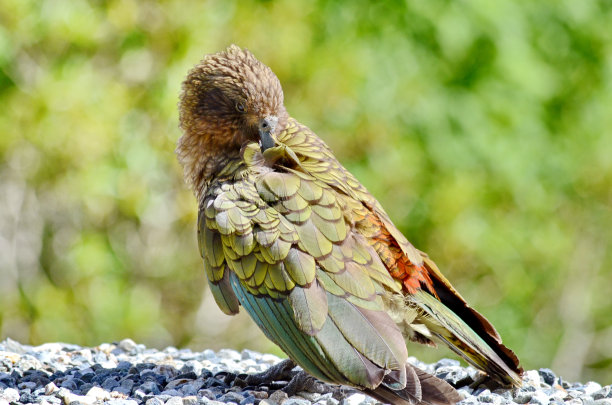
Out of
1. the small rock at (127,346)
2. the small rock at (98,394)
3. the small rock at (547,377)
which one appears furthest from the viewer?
the small rock at (127,346)

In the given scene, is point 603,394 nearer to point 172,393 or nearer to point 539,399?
point 539,399

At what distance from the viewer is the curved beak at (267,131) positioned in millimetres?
4258

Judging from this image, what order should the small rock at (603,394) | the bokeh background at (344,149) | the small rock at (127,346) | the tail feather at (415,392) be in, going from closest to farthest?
the tail feather at (415,392) < the small rock at (603,394) < the small rock at (127,346) < the bokeh background at (344,149)

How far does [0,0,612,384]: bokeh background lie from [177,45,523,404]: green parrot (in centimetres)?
220

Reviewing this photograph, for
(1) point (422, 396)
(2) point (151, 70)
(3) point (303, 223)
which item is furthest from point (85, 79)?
(1) point (422, 396)

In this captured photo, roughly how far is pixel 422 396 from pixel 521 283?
4381 mm

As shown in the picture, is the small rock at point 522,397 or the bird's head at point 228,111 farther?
the bird's head at point 228,111

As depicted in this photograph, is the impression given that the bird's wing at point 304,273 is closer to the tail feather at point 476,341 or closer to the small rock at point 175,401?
the tail feather at point 476,341

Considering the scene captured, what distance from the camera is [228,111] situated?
173 inches

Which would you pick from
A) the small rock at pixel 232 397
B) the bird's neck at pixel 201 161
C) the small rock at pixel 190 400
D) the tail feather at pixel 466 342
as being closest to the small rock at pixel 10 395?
the small rock at pixel 190 400

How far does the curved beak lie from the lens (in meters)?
4.26

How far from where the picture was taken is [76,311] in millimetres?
6836

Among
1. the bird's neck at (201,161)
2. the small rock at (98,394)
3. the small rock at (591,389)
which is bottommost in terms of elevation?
the small rock at (98,394)

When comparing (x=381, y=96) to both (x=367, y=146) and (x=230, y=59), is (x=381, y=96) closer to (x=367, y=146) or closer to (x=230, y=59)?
(x=367, y=146)
